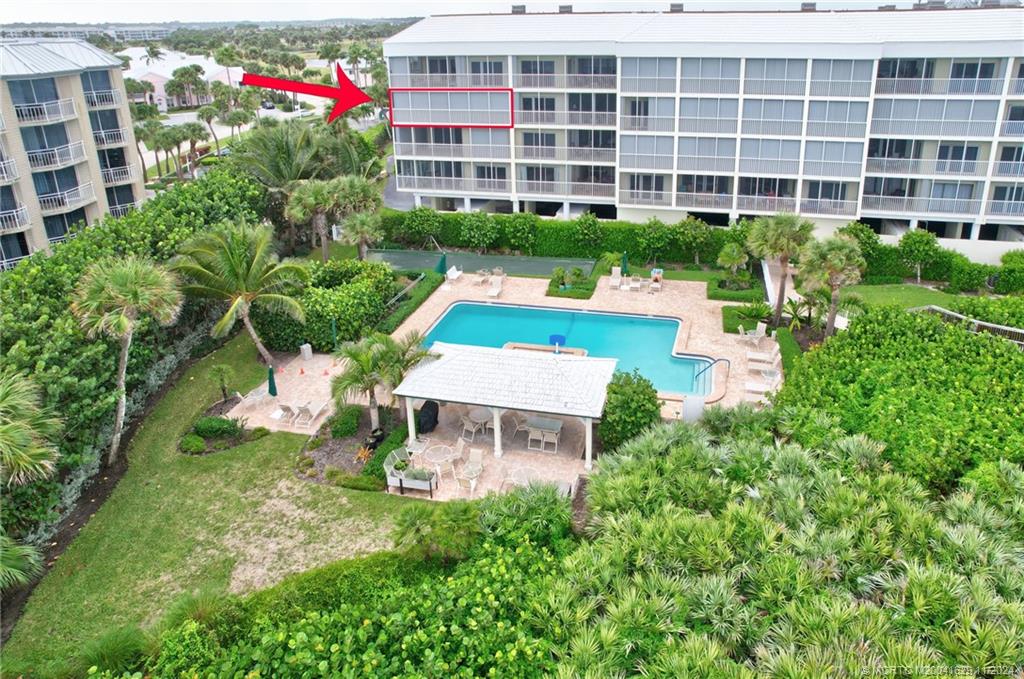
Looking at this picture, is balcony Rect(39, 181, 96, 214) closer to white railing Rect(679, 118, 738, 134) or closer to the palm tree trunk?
the palm tree trunk

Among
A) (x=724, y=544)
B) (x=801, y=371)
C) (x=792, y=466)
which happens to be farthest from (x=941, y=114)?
(x=724, y=544)

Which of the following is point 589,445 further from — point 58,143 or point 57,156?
point 58,143

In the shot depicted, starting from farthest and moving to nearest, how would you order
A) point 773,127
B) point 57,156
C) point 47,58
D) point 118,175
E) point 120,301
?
1. point 118,175
2. point 47,58
3. point 57,156
4. point 773,127
5. point 120,301

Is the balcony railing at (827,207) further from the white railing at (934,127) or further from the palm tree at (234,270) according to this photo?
the palm tree at (234,270)

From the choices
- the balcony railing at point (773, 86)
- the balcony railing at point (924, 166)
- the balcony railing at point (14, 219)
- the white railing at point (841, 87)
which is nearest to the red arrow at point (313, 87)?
the balcony railing at point (14, 219)

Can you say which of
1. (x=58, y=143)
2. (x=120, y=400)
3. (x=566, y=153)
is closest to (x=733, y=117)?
(x=566, y=153)

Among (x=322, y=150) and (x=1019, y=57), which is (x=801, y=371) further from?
(x=322, y=150)

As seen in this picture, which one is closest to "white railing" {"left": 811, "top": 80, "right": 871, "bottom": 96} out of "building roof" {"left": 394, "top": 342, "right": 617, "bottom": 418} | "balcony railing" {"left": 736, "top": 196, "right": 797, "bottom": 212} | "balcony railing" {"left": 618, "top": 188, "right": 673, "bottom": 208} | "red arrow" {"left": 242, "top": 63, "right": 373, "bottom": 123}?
"balcony railing" {"left": 736, "top": 196, "right": 797, "bottom": 212}
